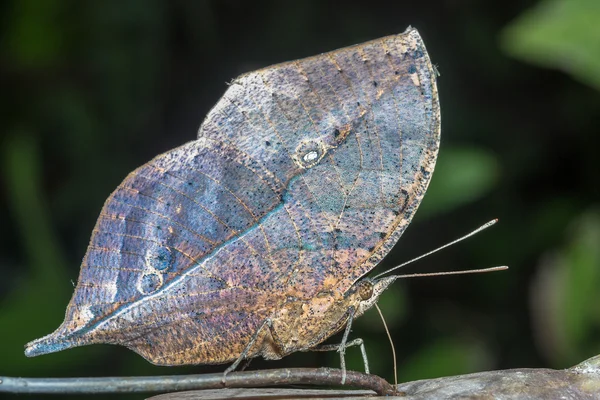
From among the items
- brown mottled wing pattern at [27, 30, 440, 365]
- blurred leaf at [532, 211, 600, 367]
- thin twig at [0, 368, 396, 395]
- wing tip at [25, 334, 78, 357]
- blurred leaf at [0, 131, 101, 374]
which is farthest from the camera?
blurred leaf at [532, 211, 600, 367]

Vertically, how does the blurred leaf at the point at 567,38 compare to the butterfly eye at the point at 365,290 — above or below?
above

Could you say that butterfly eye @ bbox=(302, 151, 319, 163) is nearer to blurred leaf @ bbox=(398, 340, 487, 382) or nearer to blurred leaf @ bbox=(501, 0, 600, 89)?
blurred leaf @ bbox=(398, 340, 487, 382)

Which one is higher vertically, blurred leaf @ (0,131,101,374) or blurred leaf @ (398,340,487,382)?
blurred leaf @ (0,131,101,374)

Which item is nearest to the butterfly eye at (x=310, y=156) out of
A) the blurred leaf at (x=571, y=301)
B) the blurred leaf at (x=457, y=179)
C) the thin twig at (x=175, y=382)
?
the thin twig at (x=175, y=382)

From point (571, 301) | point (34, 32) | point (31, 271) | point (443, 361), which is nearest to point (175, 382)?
point (443, 361)

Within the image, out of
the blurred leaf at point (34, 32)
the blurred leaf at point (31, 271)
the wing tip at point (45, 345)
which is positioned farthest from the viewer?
the blurred leaf at point (34, 32)

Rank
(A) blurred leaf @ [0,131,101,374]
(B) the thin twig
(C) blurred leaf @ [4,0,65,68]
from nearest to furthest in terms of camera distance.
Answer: (B) the thin twig → (A) blurred leaf @ [0,131,101,374] → (C) blurred leaf @ [4,0,65,68]

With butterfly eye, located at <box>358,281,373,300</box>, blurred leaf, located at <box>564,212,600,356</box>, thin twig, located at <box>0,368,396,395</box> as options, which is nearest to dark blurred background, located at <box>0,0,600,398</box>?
blurred leaf, located at <box>564,212,600,356</box>

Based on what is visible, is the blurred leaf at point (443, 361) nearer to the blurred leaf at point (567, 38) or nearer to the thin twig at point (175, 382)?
the blurred leaf at point (567, 38)
